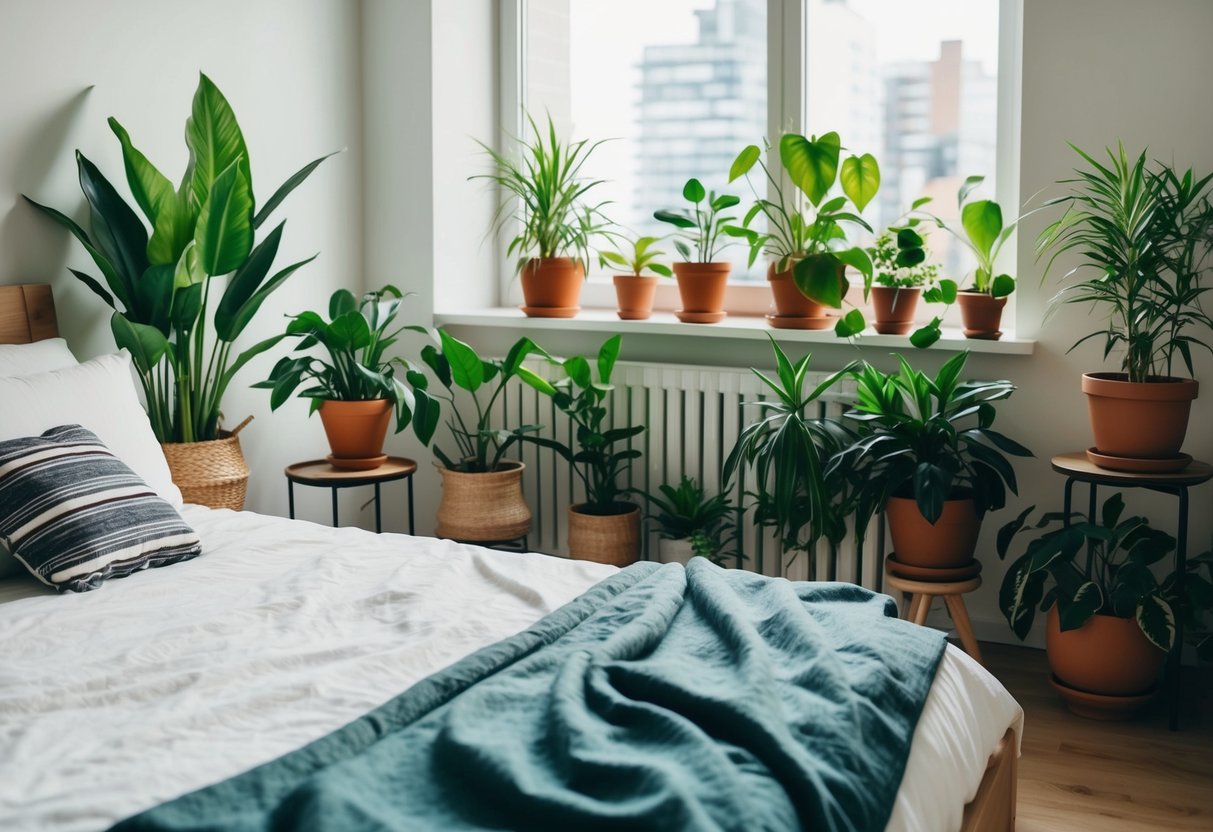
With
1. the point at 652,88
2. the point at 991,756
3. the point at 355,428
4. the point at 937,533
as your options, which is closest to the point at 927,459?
the point at 937,533

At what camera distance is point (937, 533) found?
2949 millimetres

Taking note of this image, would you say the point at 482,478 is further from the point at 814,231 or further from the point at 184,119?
the point at 184,119

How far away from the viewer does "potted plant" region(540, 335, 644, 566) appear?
3461 mm

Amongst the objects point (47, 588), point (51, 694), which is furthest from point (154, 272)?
point (51, 694)

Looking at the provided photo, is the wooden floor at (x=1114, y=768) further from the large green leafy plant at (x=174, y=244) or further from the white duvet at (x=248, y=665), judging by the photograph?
the large green leafy plant at (x=174, y=244)

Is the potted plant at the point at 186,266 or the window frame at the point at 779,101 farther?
the window frame at the point at 779,101

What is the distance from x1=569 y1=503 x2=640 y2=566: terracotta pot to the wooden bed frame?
1.45 metres

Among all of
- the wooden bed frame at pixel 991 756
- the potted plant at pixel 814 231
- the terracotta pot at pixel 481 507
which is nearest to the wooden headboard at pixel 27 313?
the wooden bed frame at pixel 991 756

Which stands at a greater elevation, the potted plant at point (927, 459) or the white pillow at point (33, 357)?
the white pillow at point (33, 357)

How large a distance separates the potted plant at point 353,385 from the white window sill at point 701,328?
52 centimetres

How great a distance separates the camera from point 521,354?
340 cm

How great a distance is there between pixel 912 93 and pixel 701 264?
31.9 inches

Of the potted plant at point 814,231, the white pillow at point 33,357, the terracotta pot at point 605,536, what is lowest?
the terracotta pot at point 605,536

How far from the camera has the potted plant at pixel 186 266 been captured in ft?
9.57
